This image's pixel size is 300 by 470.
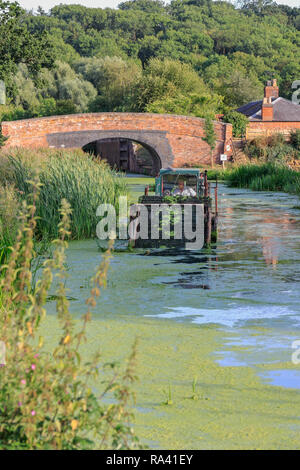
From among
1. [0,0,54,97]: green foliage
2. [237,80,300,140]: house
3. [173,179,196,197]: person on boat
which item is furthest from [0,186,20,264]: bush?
[237,80,300,140]: house

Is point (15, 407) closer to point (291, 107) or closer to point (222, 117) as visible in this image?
point (222, 117)

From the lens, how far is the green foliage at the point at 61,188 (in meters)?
14.1

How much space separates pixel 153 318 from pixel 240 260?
184 inches

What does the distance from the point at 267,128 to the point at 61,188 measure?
4237 centimetres

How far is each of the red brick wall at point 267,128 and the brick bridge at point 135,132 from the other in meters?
2.41

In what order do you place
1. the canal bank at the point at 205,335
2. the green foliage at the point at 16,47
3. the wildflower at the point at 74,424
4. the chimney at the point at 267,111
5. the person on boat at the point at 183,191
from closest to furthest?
the wildflower at the point at 74,424
the canal bank at the point at 205,335
the person on boat at the point at 183,191
the green foliage at the point at 16,47
the chimney at the point at 267,111

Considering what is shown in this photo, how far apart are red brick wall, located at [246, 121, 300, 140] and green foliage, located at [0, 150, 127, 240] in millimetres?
35612

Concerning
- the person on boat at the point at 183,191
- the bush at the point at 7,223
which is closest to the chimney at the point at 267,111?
the person on boat at the point at 183,191

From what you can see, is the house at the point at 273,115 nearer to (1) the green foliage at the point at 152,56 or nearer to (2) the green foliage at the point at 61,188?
(1) the green foliage at the point at 152,56

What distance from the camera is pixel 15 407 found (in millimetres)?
3385

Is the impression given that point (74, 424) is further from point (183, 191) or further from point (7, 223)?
point (183, 191)

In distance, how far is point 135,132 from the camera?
4941cm
